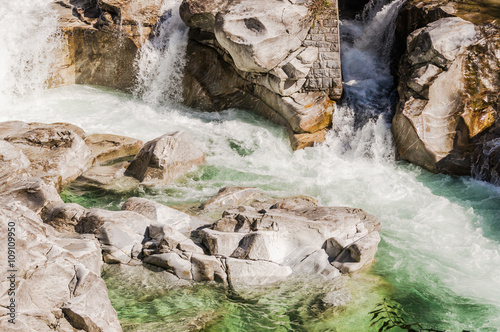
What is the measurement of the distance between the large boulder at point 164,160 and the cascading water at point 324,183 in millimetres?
219

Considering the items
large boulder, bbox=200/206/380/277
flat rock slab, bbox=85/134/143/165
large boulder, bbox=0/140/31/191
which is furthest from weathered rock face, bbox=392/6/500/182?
large boulder, bbox=0/140/31/191

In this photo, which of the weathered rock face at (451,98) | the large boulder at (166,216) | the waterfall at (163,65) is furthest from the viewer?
the waterfall at (163,65)

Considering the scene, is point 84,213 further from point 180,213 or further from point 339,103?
point 339,103

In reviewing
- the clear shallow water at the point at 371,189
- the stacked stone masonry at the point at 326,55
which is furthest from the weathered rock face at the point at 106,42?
the stacked stone masonry at the point at 326,55

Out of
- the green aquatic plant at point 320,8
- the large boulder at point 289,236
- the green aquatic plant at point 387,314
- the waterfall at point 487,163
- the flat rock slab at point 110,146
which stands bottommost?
the flat rock slab at point 110,146

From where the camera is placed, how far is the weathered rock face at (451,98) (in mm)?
8203

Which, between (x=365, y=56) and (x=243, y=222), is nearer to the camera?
(x=243, y=222)

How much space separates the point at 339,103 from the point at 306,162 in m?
1.67

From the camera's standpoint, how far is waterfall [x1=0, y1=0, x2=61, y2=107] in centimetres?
1105

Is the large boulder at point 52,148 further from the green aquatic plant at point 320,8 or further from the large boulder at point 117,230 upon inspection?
the green aquatic plant at point 320,8

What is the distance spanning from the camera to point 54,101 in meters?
10.6

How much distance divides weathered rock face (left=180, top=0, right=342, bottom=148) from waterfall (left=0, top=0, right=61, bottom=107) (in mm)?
3398

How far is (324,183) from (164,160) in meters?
2.62

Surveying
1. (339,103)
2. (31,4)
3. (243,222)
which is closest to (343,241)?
(243,222)
